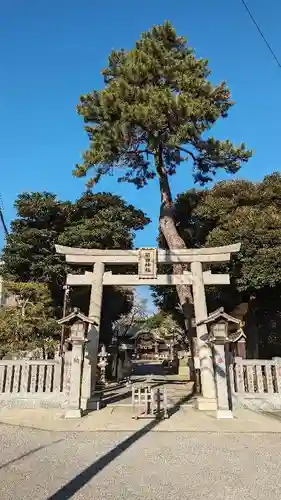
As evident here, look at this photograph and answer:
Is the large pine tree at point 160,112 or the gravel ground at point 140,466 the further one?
the large pine tree at point 160,112

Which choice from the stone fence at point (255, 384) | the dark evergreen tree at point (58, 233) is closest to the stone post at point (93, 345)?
the stone fence at point (255, 384)

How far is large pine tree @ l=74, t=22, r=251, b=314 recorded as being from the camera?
13.9 meters

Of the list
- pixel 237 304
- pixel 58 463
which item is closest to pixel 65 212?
pixel 237 304

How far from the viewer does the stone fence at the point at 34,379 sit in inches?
429

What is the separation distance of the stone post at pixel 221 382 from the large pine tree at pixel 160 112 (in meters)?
4.46

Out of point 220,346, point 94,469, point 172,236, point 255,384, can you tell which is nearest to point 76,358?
point 220,346

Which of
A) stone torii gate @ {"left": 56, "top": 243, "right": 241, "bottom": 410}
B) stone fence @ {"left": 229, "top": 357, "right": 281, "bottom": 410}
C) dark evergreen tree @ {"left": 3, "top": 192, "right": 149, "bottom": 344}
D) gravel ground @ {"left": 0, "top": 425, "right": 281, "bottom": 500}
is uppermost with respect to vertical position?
dark evergreen tree @ {"left": 3, "top": 192, "right": 149, "bottom": 344}

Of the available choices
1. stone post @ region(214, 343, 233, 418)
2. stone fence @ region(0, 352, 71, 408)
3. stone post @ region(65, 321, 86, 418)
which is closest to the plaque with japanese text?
stone post @ region(65, 321, 86, 418)

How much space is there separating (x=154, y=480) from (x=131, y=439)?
95.3 inches

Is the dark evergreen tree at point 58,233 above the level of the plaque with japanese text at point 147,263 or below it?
above

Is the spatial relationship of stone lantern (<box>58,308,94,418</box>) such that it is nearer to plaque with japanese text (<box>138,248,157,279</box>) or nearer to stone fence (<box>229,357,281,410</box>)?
plaque with japanese text (<box>138,248,157,279</box>)

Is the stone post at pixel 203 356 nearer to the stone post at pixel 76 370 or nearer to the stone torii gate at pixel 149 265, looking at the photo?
the stone torii gate at pixel 149 265

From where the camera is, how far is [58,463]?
541 centimetres

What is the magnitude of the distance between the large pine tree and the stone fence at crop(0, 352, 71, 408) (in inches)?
230
